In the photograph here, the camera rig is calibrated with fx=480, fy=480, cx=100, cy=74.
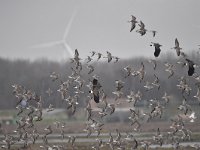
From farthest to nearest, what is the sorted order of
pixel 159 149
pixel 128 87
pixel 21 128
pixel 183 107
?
pixel 128 87 → pixel 159 149 → pixel 21 128 → pixel 183 107

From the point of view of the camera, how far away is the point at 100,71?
85312 millimetres

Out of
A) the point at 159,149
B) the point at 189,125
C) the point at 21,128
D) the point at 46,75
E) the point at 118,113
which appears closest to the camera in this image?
the point at 21,128

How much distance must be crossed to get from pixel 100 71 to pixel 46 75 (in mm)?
9678

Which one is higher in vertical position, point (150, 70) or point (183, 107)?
point (150, 70)

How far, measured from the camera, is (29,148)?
1296 inches


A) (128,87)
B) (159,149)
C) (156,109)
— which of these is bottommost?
(159,149)

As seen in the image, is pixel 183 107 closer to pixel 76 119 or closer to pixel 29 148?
pixel 29 148

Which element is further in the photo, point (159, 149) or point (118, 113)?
point (118, 113)

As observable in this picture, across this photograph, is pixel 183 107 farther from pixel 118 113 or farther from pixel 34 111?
pixel 118 113

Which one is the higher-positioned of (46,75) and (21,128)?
(46,75)

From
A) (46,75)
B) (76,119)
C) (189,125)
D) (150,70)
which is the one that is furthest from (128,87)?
(189,125)

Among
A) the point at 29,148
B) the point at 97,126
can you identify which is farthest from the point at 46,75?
the point at 97,126

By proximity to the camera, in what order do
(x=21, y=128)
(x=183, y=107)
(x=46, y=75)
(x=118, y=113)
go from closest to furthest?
(x=183, y=107) → (x=21, y=128) → (x=118, y=113) → (x=46, y=75)

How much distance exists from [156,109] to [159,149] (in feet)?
15.9
